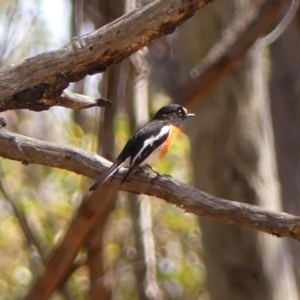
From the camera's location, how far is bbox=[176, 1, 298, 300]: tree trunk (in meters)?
3.66

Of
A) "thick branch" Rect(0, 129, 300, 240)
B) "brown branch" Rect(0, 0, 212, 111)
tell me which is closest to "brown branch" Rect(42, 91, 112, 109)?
"brown branch" Rect(0, 0, 212, 111)

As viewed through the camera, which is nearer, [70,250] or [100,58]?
[100,58]

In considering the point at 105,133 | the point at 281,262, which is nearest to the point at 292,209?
the point at 281,262

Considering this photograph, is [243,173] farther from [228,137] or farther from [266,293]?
[266,293]

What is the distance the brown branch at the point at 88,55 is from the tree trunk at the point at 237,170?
174 centimetres

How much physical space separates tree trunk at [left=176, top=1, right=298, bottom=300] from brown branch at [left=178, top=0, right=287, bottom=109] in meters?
0.39

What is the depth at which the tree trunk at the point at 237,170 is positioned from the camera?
3.66 metres

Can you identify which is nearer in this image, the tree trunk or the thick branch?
the thick branch

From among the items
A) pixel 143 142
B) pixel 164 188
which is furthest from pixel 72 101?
pixel 143 142

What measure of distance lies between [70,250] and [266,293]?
1033 mm

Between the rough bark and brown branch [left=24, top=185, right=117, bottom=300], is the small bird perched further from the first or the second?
the rough bark

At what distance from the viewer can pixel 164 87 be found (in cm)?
755

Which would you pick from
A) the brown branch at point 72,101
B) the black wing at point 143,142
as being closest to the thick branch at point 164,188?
the brown branch at point 72,101

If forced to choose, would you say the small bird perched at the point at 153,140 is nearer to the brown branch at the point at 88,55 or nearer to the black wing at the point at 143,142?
the black wing at the point at 143,142
